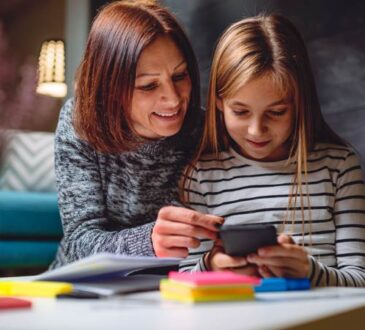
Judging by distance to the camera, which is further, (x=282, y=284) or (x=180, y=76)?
(x=180, y=76)

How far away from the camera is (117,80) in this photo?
1359 mm

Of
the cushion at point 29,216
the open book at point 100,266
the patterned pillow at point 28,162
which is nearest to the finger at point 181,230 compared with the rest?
the open book at point 100,266

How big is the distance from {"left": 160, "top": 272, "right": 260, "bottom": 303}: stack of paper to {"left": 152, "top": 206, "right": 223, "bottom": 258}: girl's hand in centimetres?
18

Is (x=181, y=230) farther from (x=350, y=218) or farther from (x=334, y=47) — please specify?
(x=334, y=47)

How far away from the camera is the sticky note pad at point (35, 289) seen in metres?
0.83

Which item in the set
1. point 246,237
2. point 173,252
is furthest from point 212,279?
point 173,252

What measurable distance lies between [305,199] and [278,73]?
251 mm

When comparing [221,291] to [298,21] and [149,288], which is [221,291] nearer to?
[149,288]

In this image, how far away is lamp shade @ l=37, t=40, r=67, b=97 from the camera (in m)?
1.64

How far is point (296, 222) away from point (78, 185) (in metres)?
0.47

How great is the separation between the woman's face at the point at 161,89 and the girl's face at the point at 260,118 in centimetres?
10

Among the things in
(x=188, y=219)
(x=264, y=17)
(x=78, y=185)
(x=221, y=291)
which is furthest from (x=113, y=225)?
(x=221, y=291)

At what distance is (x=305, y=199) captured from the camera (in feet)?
4.18

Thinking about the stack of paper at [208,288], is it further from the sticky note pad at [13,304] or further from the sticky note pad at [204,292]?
the sticky note pad at [13,304]
